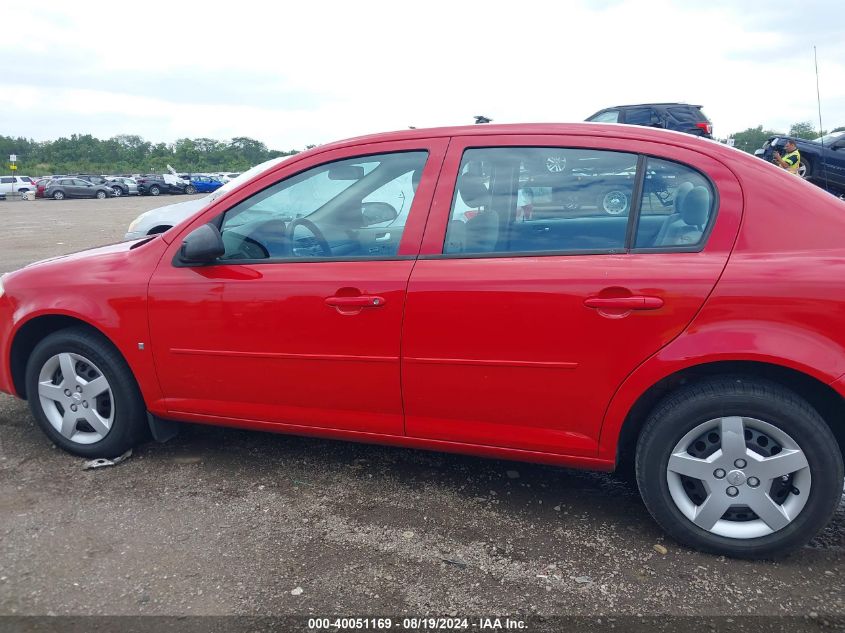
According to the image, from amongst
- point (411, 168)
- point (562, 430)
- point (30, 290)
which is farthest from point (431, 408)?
point (30, 290)

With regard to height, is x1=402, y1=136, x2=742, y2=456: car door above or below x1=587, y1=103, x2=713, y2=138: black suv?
below

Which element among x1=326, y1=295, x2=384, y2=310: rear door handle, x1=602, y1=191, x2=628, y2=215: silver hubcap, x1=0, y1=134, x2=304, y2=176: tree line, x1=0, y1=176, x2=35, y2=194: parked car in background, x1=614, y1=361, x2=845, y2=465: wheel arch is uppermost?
x1=0, y1=134, x2=304, y2=176: tree line

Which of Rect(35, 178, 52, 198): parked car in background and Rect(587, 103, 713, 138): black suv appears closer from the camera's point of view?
Rect(587, 103, 713, 138): black suv

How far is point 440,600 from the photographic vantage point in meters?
2.46

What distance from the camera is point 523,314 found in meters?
2.72

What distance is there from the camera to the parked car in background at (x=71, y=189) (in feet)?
133

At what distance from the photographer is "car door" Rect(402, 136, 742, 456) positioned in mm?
2621

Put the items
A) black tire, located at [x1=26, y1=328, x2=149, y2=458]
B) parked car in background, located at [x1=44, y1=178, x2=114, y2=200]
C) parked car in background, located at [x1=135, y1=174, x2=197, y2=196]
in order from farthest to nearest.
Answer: parked car in background, located at [x1=135, y1=174, x2=197, y2=196] < parked car in background, located at [x1=44, y1=178, x2=114, y2=200] < black tire, located at [x1=26, y1=328, x2=149, y2=458]

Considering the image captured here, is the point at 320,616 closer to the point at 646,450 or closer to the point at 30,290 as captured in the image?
the point at 646,450

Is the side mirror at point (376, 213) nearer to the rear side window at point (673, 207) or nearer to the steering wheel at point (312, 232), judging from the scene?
the steering wheel at point (312, 232)

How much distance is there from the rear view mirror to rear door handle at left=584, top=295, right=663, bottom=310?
1.26 m

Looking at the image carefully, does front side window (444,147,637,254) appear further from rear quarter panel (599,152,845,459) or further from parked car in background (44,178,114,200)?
parked car in background (44,178,114,200)

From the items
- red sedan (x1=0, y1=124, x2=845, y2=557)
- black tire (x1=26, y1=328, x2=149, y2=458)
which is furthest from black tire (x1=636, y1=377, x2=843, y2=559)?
black tire (x1=26, y1=328, x2=149, y2=458)

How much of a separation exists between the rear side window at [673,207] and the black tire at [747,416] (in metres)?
0.58
